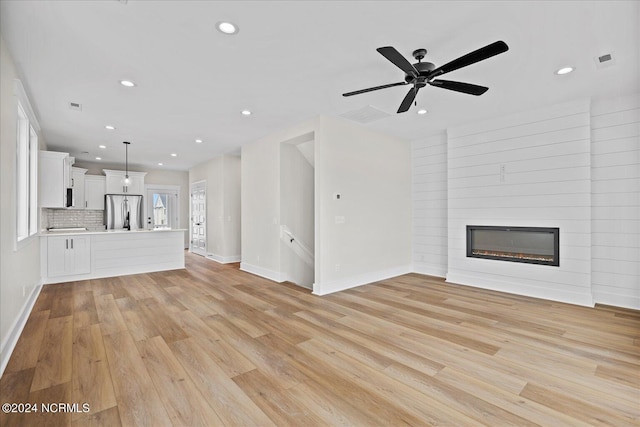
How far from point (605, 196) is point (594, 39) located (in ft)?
7.95

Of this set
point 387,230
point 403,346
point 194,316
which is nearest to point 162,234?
point 194,316

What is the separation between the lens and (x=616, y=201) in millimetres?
3939

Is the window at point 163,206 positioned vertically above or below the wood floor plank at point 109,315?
above

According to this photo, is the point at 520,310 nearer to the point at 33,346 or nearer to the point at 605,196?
the point at 605,196

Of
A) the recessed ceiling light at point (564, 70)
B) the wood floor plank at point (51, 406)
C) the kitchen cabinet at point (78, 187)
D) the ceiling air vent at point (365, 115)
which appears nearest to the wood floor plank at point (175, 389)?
the wood floor plank at point (51, 406)

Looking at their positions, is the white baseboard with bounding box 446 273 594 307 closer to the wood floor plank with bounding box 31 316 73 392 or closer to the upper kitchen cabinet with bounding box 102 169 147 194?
the wood floor plank with bounding box 31 316 73 392

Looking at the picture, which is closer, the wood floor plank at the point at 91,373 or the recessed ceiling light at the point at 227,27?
the wood floor plank at the point at 91,373

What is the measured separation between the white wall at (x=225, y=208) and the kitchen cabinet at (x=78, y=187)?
3.39 meters

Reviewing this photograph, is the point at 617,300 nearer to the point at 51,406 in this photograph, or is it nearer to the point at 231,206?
the point at 51,406

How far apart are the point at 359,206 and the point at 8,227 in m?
4.38

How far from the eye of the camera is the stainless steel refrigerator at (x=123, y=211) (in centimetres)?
832

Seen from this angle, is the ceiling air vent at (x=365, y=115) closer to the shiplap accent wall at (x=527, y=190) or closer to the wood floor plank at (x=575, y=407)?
the shiplap accent wall at (x=527, y=190)

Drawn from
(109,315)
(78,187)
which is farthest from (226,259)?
(78,187)

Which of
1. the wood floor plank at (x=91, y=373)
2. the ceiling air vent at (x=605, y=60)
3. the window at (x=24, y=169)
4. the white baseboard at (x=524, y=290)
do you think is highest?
the ceiling air vent at (x=605, y=60)
